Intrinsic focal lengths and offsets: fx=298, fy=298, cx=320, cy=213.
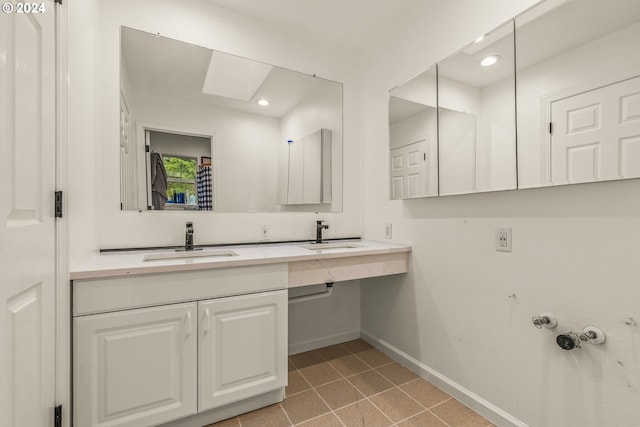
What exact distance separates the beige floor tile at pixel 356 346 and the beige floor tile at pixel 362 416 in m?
0.67

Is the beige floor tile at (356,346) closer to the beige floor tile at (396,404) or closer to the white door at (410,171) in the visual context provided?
the beige floor tile at (396,404)

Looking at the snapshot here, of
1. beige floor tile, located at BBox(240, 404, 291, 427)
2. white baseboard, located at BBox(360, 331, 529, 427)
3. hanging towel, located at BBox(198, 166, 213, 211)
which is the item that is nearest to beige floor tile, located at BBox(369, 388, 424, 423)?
white baseboard, located at BBox(360, 331, 529, 427)

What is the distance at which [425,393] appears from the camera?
1.76 meters

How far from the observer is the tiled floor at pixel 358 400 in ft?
4.99

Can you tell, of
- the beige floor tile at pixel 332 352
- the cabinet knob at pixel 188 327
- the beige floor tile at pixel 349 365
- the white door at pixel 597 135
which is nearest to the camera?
the white door at pixel 597 135

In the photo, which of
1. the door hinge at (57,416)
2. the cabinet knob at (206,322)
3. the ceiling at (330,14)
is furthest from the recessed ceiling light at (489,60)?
the door hinge at (57,416)

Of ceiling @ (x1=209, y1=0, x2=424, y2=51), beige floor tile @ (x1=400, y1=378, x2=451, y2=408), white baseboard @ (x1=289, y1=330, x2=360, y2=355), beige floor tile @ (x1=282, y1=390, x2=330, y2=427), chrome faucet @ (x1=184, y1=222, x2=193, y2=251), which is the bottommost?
beige floor tile @ (x1=400, y1=378, x2=451, y2=408)

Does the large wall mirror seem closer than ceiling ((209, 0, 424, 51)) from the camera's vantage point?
Yes

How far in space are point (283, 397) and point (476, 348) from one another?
3.62ft

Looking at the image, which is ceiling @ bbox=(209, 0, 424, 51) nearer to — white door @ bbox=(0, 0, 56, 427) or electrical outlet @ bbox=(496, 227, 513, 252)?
white door @ bbox=(0, 0, 56, 427)

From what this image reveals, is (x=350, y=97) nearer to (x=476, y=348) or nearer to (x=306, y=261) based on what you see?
(x=306, y=261)

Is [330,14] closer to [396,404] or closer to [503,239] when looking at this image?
[503,239]

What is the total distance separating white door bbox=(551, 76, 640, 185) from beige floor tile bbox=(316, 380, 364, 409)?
1.51 metres

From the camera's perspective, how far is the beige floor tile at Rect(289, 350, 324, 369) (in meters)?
2.12
